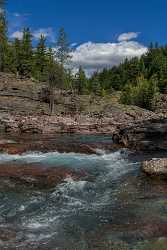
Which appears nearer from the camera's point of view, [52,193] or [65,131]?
[52,193]

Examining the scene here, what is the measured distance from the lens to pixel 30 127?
5150 centimetres

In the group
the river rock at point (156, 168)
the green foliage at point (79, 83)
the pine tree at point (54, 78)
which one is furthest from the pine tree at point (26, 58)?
the river rock at point (156, 168)

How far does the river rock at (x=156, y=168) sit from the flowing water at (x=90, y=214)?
50 cm

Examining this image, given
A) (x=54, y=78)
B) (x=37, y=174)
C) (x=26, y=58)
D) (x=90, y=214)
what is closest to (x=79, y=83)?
(x=26, y=58)

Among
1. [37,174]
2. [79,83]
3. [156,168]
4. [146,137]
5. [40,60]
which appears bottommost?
[37,174]

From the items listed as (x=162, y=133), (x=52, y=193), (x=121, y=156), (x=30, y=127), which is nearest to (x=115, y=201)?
(x=52, y=193)

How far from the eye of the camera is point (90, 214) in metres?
15.2

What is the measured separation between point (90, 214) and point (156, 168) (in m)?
6.60

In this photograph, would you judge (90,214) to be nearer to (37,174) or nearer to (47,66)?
(37,174)

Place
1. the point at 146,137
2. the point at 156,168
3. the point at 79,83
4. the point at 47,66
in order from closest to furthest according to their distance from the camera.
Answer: the point at 156,168 < the point at 146,137 < the point at 47,66 < the point at 79,83

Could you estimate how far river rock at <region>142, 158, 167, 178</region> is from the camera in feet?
66.0

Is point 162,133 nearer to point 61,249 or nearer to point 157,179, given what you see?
point 157,179

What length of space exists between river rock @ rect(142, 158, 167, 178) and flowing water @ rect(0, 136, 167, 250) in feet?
1.63

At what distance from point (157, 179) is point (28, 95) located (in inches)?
2445
